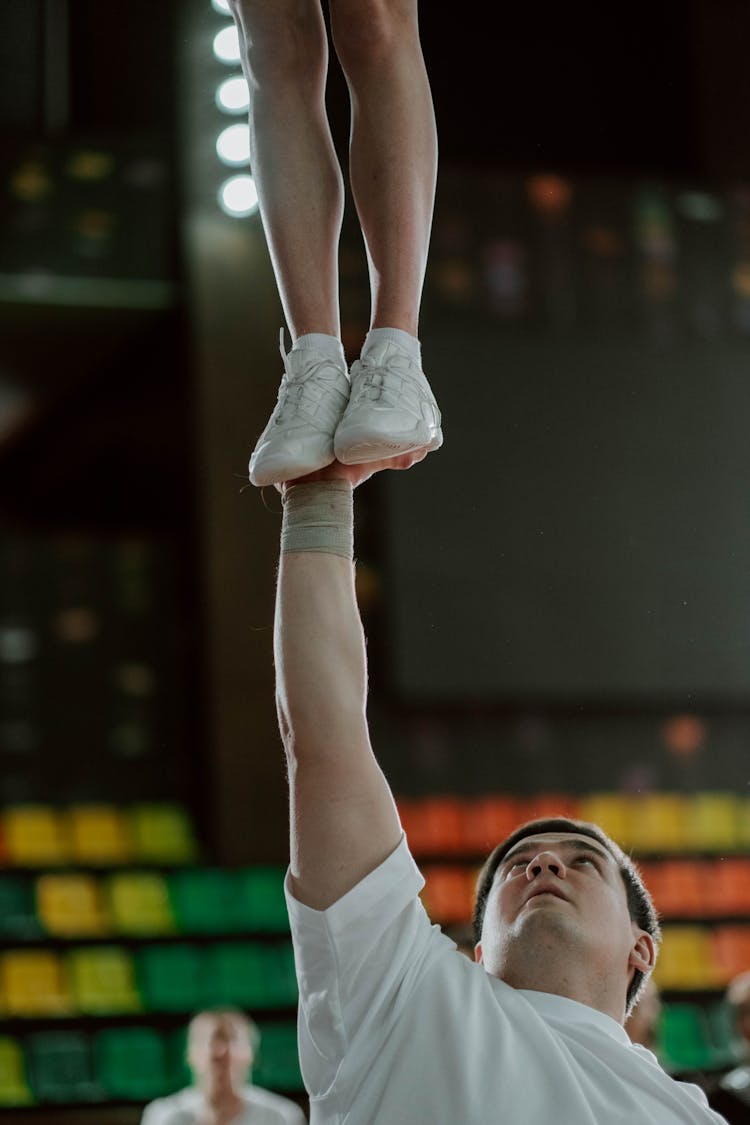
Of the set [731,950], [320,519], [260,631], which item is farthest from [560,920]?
[731,950]

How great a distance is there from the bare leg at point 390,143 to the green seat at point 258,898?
2981 mm

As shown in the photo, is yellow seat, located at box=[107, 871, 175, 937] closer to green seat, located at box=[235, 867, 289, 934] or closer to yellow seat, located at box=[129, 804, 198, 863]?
yellow seat, located at box=[129, 804, 198, 863]

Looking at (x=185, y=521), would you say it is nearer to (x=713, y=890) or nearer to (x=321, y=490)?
(x=713, y=890)

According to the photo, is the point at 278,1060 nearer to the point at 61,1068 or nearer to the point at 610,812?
the point at 61,1068

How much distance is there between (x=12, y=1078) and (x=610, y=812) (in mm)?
1735


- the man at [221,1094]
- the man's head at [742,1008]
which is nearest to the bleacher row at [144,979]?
the man at [221,1094]

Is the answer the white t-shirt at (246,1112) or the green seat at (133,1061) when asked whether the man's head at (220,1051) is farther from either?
the green seat at (133,1061)

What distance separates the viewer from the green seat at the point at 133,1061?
402 centimetres

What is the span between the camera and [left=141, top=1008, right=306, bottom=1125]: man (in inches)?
99.7

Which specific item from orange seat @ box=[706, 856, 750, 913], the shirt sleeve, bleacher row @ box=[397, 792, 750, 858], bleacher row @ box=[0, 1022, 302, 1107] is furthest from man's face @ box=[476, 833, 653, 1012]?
orange seat @ box=[706, 856, 750, 913]

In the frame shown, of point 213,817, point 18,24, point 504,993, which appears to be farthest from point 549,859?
point 213,817

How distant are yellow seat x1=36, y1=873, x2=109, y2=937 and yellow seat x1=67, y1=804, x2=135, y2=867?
0.22 ft

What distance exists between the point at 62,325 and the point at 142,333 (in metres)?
0.22

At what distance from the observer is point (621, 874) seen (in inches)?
54.2
